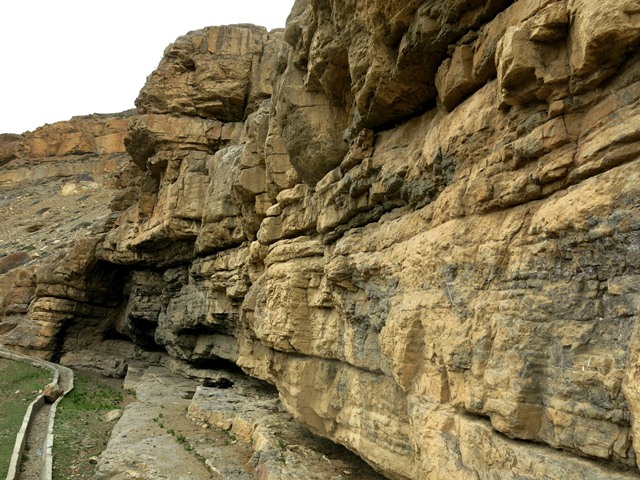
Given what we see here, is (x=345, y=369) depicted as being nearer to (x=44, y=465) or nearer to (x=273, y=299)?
(x=273, y=299)

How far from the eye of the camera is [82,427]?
17359 millimetres

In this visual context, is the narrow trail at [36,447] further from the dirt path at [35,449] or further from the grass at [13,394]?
the grass at [13,394]

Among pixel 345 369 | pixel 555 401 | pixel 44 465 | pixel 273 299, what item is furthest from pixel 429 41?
pixel 44 465

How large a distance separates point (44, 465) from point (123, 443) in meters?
2.58

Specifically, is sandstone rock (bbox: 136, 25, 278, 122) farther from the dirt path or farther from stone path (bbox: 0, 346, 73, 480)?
the dirt path

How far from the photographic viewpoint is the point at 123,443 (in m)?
13.1

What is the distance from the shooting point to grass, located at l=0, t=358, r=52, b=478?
15.2 meters

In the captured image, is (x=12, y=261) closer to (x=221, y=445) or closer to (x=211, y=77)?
(x=211, y=77)

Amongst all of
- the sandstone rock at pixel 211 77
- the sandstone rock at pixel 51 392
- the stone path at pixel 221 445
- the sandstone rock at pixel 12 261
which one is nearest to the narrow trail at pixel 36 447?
the sandstone rock at pixel 51 392

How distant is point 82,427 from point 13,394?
6720mm

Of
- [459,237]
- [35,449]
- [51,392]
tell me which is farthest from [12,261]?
[459,237]

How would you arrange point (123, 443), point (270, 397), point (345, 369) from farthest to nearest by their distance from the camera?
1. point (270, 397)
2. point (123, 443)
3. point (345, 369)

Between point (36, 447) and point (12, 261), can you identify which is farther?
point (12, 261)

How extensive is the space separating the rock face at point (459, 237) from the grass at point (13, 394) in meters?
8.84
